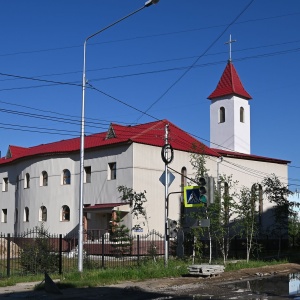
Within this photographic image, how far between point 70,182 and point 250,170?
16534 mm

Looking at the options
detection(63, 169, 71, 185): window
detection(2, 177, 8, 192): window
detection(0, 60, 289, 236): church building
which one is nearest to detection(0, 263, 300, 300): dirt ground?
detection(0, 60, 289, 236): church building

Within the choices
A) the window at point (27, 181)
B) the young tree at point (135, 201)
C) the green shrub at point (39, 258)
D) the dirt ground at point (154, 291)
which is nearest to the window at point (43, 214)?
the window at point (27, 181)

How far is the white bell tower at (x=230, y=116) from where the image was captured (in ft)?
174

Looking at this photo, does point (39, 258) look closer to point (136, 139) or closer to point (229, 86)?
point (136, 139)

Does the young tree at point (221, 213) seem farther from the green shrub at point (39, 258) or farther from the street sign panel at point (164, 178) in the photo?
the green shrub at point (39, 258)

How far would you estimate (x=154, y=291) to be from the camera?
17516 millimetres

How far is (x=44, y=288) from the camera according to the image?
17453mm

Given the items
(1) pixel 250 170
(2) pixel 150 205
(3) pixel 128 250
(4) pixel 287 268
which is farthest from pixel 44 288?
(1) pixel 250 170

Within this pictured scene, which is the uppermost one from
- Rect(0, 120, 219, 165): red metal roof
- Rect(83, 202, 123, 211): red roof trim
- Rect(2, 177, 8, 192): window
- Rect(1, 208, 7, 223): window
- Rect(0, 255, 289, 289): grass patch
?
Rect(0, 120, 219, 165): red metal roof

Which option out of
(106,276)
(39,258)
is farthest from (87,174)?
(106,276)

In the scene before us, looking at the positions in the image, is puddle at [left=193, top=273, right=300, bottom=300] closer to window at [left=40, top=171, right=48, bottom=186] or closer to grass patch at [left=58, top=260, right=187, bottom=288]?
grass patch at [left=58, top=260, right=187, bottom=288]

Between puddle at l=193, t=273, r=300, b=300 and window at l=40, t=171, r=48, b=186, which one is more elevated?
window at l=40, t=171, r=48, b=186

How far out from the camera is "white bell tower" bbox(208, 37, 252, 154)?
53.1m

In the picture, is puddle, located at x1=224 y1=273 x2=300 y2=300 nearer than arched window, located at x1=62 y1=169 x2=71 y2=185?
Yes
